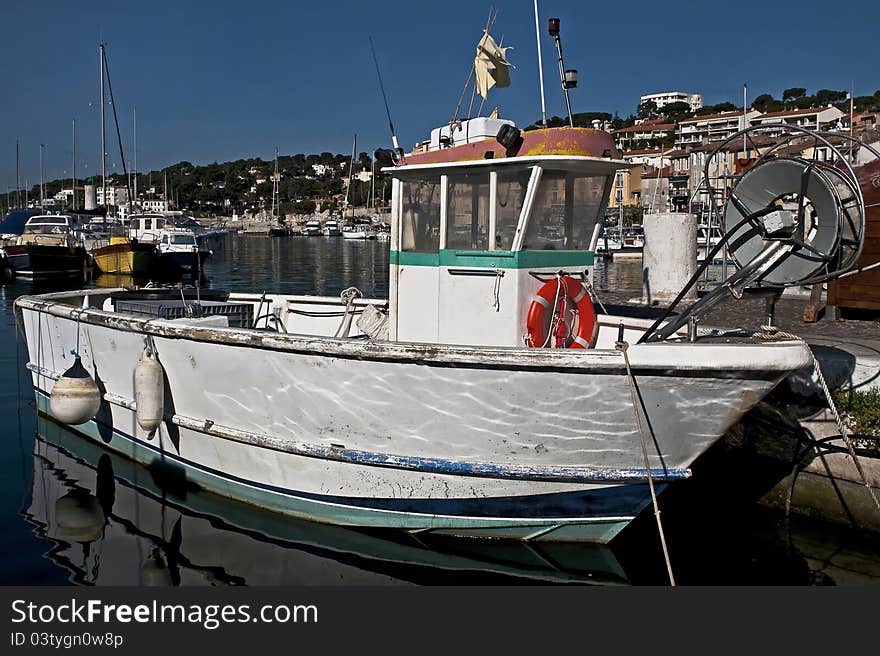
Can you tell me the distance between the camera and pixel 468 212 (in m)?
6.91

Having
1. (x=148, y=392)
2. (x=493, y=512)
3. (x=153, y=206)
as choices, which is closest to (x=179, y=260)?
(x=148, y=392)

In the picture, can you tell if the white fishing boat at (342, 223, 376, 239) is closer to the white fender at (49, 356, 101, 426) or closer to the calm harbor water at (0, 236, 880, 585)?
the white fender at (49, 356, 101, 426)

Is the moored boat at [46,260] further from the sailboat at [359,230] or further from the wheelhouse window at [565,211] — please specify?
the sailboat at [359,230]

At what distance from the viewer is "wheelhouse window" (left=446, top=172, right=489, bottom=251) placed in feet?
22.4

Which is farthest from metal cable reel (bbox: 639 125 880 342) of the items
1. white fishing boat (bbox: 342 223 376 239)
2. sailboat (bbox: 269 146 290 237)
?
sailboat (bbox: 269 146 290 237)

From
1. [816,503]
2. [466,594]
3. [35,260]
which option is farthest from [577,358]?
[35,260]

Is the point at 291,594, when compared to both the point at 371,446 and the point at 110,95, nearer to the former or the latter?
the point at 371,446

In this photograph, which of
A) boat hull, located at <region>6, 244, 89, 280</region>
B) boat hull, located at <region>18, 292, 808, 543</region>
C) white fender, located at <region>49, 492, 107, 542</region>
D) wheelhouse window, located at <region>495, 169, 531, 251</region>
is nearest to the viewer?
boat hull, located at <region>18, 292, 808, 543</region>

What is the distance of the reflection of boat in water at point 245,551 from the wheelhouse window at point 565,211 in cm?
253

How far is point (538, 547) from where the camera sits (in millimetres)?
6438

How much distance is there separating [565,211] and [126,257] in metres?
33.5

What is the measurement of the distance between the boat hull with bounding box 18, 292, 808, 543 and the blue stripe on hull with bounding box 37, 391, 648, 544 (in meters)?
0.01

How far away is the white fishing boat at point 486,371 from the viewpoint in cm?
562

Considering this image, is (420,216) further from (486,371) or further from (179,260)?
(179,260)
